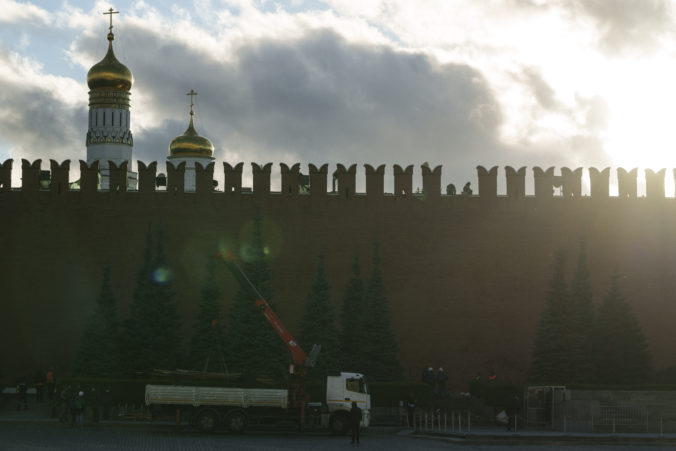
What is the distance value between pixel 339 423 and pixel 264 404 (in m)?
1.59

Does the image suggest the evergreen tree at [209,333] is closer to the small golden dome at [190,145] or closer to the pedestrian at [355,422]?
the pedestrian at [355,422]

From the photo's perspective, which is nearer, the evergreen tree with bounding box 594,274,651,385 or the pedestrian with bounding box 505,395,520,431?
the pedestrian with bounding box 505,395,520,431

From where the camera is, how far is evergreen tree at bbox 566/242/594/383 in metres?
27.3

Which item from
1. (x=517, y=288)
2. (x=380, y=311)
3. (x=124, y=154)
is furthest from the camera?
(x=124, y=154)

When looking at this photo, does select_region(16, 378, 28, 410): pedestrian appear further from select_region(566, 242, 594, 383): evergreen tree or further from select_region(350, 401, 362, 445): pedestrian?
select_region(566, 242, 594, 383): evergreen tree

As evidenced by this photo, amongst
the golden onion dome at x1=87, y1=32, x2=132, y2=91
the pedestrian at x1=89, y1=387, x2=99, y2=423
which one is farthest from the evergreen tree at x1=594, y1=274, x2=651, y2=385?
the golden onion dome at x1=87, y1=32, x2=132, y2=91

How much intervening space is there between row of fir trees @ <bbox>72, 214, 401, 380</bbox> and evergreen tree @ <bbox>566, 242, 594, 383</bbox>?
15.2ft

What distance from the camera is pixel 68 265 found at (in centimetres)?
2856

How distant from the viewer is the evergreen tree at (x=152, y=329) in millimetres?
26500

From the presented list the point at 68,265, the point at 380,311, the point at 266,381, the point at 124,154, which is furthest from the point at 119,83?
the point at 266,381

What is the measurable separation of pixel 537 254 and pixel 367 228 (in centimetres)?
490

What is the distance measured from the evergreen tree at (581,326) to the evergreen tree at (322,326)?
20.2 ft

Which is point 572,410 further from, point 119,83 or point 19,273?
point 119,83

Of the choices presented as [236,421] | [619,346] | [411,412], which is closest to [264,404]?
[236,421]
